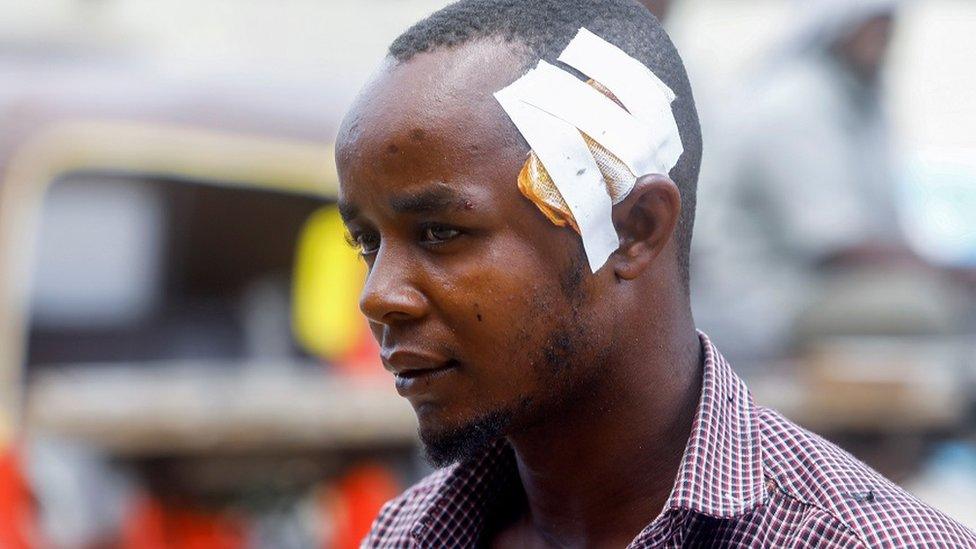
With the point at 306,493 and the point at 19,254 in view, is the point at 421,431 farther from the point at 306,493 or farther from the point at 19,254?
the point at 19,254

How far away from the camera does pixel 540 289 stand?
2.12 metres

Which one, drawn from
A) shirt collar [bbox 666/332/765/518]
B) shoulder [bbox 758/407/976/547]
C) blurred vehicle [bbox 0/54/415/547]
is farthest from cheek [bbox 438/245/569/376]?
blurred vehicle [bbox 0/54/415/547]

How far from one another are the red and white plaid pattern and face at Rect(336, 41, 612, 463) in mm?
216

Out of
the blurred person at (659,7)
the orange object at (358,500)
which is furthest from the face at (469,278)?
the orange object at (358,500)

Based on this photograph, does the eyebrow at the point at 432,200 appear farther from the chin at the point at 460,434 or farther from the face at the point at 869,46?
the face at the point at 869,46

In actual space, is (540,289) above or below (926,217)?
above

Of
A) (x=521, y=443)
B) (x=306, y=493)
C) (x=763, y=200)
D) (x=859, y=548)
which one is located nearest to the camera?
(x=859, y=548)

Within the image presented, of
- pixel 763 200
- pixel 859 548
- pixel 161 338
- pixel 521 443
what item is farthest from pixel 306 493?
pixel 859 548

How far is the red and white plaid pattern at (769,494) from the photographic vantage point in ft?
6.35

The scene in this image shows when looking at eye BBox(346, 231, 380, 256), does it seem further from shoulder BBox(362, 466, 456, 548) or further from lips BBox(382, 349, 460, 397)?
shoulder BBox(362, 466, 456, 548)

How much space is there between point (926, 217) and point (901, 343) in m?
5.18

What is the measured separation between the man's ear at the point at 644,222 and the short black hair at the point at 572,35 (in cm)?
6

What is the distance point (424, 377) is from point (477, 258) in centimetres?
20

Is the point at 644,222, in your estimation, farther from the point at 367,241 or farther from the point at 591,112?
the point at 367,241
